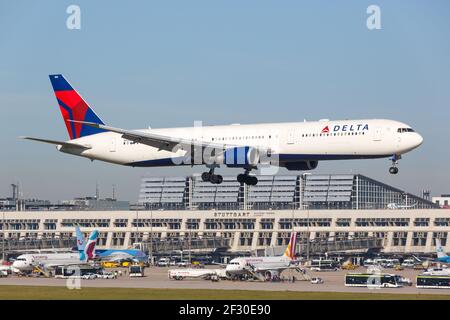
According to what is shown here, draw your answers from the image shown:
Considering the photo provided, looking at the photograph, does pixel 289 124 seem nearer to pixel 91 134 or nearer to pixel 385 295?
pixel 385 295

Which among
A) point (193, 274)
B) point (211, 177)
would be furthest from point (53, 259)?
point (211, 177)

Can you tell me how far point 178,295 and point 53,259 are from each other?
190 ft

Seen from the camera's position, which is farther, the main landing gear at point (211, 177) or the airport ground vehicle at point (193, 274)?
the airport ground vehicle at point (193, 274)

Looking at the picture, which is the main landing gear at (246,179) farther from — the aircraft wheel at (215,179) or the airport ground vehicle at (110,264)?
the airport ground vehicle at (110,264)

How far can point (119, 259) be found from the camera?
191375mm

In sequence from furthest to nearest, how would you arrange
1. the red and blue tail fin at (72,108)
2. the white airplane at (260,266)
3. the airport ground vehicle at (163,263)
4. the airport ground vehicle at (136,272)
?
the airport ground vehicle at (163,263) < the airport ground vehicle at (136,272) < the white airplane at (260,266) < the red and blue tail fin at (72,108)

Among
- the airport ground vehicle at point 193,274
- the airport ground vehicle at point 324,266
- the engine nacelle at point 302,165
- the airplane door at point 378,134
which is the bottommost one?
the airport ground vehicle at point 324,266

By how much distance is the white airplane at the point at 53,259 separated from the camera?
153 m

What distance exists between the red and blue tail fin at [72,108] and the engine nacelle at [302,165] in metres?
27.9

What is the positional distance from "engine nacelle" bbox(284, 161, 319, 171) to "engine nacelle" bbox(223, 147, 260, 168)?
489cm

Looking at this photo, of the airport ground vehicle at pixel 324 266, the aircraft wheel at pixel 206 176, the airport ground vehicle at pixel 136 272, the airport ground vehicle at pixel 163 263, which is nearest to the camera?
the aircraft wheel at pixel 206 176

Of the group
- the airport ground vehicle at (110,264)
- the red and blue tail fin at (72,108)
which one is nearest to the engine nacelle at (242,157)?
Answer: the red and blue tail fin at (72,108)

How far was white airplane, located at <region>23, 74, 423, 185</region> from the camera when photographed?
10281cm

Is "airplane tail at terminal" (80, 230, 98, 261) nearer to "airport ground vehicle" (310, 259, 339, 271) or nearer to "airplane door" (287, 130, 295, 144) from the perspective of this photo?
"airport ground vehicle" (310, 259, 339, 271)
